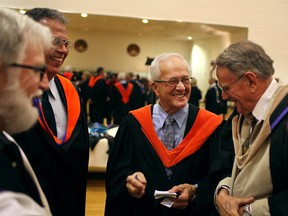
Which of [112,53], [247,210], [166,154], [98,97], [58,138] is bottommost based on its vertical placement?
[98,97]

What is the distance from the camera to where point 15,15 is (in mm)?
1022

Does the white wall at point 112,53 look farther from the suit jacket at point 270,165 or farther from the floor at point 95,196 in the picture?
the suit jacket at point 270,165

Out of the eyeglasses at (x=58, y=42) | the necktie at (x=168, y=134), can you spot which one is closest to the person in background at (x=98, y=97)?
the necktie at (x=168, y=134)

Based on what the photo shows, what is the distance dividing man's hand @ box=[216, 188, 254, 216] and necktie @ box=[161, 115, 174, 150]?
529 millimetres

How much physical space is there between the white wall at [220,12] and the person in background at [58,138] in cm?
598

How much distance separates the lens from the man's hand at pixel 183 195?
1984 mm

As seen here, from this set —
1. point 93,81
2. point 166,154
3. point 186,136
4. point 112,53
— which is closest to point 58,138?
point 166,154

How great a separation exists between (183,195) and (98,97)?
8171 millimetres

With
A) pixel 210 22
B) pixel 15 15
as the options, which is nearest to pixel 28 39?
pixel 15 15

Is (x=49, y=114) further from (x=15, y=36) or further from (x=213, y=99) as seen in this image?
(x=213, y=99)

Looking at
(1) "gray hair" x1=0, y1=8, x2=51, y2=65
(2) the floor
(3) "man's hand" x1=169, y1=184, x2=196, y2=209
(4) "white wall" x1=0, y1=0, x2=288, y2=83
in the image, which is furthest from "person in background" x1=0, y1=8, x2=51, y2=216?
(4) "white wall" x1=0, y1=0, x2=288, y2=83

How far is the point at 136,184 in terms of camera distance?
2010 millimetres

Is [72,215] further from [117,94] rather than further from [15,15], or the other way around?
[117,94]

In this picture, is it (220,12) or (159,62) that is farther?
(220,12)
